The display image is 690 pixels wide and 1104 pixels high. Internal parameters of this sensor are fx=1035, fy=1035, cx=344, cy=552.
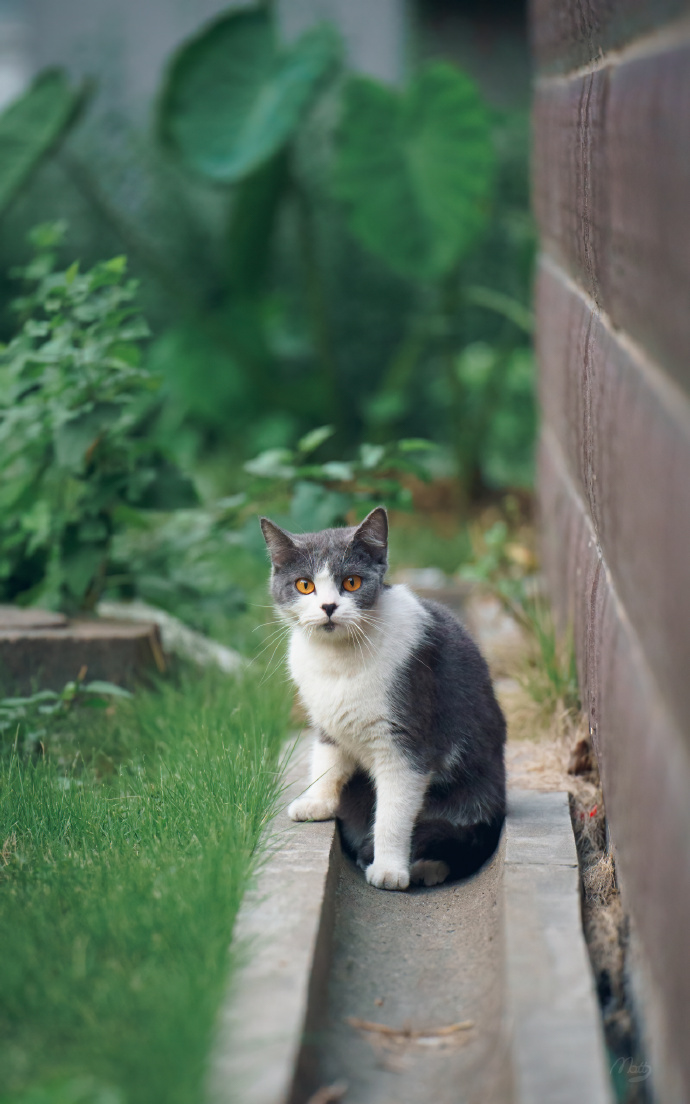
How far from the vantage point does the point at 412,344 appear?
6379mm

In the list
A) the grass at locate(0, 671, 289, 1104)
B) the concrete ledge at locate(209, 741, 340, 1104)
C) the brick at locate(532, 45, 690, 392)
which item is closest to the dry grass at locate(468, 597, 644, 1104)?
the concrete ledge at locate(209, 741, 340, 1104)

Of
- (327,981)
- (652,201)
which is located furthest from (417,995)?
(652,201)

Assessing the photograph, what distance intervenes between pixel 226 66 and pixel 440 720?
4385mm

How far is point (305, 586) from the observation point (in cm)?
241

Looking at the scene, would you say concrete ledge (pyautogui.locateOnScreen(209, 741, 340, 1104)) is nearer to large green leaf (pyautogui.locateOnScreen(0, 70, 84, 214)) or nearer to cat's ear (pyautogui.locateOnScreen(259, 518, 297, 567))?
cat's ear (pyautogui.locateOnScreen(259, 518, 297, 567))

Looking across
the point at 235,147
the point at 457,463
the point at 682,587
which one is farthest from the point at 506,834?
the point at 235,147

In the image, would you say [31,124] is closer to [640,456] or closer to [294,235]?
[294,235]

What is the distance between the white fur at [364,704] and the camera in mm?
2334

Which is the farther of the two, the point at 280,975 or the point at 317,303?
the point at 317,303

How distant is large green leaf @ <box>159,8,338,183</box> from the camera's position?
5.25 metres

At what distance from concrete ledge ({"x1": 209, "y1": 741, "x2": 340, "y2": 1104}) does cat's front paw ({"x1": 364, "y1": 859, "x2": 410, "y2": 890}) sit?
0.10 m

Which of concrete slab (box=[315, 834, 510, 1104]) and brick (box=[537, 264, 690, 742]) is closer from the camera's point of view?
brick (box=[537, 264, 690, 742])

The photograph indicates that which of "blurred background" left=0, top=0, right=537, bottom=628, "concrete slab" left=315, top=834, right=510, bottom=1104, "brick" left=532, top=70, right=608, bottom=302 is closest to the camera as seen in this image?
"concrete slab" left=315, top=834, right=510, bottom=1104

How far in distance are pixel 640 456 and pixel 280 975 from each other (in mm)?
1060
